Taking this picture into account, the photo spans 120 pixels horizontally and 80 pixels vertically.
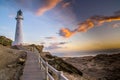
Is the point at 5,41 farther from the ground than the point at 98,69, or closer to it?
farther from the ground

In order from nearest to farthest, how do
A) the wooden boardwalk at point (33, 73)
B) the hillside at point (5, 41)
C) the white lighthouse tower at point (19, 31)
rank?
1. the wooden boardwalk at point (33, 73)
2. the hillside at point (5, 41)
3. the white lighthouse tower at point (19, 31)

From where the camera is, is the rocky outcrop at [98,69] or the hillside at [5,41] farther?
the rocky outcrop at [98,69]

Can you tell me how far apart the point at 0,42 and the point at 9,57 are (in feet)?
72.6

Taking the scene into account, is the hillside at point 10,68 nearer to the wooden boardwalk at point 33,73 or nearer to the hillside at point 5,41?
Result: the wooden boardwalk at point 33,73

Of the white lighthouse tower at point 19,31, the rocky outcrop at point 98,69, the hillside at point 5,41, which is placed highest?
the white lighthouse tower at point 19,31

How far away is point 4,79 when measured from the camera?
18328mm

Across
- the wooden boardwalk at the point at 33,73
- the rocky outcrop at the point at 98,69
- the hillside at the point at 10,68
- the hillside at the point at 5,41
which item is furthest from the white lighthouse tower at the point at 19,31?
the wooden boardwalk at the point at 33,73

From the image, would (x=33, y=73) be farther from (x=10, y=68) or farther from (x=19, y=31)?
(x=19, y=31)

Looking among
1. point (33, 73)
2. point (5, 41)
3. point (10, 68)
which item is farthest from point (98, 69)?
point (33, 73)

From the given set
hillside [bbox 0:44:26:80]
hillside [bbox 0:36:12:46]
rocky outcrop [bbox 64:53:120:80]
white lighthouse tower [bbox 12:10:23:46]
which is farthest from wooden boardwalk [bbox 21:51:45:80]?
white lighthouse tower [bbox 12:10:23:46]

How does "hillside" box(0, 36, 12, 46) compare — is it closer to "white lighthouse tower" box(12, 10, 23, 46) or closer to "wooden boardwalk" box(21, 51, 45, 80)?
"white lighthouse tower" box(12, 10, 23, 46)

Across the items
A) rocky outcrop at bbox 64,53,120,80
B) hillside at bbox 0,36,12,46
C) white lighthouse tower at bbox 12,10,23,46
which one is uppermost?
white lighthouse tower at bbox 12,10,23,46

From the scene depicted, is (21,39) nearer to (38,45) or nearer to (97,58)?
(38,45)

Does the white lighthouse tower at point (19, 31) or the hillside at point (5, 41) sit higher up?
the white lighthouse tower at point (19, 31)
